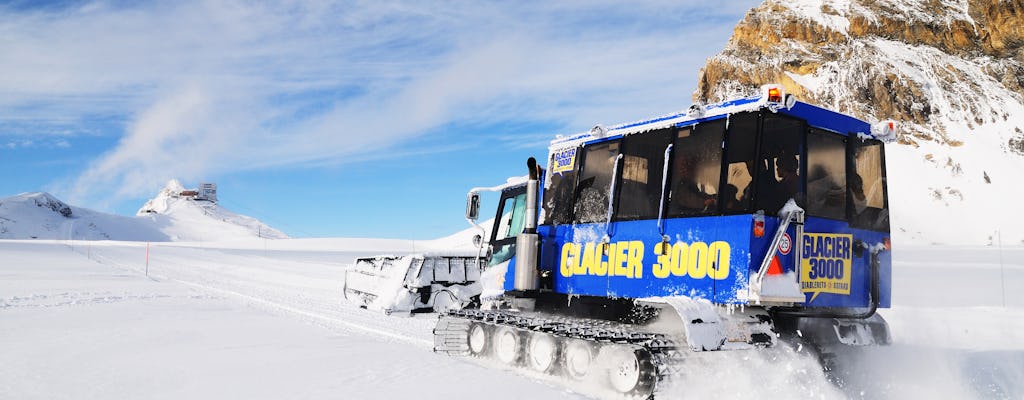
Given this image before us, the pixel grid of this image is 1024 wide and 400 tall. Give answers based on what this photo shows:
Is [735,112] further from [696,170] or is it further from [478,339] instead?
[478,339]

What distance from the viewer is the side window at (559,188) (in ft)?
25.3

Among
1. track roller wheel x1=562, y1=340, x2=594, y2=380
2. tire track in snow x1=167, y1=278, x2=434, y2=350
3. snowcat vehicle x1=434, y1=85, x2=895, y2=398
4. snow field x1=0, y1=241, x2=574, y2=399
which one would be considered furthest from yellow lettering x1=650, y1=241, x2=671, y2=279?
tire track in snow x1=167, y1=278, x2=434, y2=350

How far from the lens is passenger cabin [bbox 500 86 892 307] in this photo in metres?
5.76

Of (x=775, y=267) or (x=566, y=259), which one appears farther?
(x=566, y=259)

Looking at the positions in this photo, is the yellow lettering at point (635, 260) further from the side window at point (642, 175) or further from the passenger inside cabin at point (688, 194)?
the passenger inside cabin at point (688, 194)

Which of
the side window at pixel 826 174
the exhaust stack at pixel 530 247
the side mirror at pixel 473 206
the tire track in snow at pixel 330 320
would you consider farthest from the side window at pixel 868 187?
the tire track in snow at pixel 330 320

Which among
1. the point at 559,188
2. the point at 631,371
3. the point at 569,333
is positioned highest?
the point at 559,188

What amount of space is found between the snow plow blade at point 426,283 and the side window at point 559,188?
2.93 metres

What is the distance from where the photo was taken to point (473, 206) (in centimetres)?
932

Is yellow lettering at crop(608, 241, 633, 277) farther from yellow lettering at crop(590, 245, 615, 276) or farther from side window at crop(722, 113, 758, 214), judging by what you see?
side window at crop(722, 113, 758, 214)

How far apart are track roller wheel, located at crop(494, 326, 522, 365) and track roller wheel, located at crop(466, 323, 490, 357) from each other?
0.23 m

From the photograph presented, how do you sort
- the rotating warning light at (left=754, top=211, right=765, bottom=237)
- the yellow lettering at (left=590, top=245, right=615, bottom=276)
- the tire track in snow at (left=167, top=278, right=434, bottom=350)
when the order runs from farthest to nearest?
the tire track in snow at (left=167, top=278, right=434, bottom=350) < the yellow lettering at (left=590, top=245, right=615, bottom=276) < the rotating warning light at (left=754, top=211, right=765, bottom=237)

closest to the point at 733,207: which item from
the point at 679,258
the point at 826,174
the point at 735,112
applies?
the point at 679,258

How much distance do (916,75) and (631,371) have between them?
3619 inches
